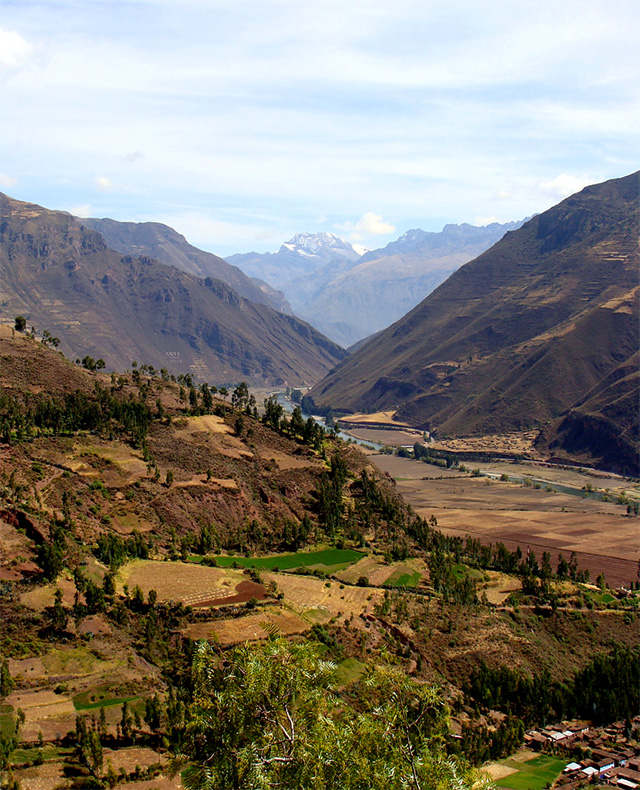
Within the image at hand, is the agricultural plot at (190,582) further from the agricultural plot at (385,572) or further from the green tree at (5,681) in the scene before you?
the green tree at (5,681)

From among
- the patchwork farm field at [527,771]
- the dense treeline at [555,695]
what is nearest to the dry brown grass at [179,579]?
the dense treeline at [555,695]

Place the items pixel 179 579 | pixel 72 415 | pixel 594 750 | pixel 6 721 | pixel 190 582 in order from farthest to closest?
pixel 72 415
pixel 179 579
pixel 190 582
pixel 594 750
pixel 6 721

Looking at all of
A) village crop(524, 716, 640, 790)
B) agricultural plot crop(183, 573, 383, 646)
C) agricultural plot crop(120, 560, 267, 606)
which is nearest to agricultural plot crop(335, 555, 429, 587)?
agricultural plot crop(183, 573, 383, 646)

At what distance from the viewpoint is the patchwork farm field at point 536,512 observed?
112 meters

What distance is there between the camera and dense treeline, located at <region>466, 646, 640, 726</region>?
62094 mm

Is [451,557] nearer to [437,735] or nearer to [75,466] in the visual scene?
[75,466]

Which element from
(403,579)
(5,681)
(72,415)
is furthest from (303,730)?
(72,415)

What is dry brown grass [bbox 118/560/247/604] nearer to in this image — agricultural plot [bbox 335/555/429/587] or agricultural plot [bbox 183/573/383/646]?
agricultural plot [bbox 183/573/383/646]

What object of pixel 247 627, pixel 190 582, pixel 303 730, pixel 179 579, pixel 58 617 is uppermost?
pixel 303 730

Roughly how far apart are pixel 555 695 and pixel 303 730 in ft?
163

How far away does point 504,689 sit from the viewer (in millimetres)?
63281

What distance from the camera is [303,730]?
861 inches

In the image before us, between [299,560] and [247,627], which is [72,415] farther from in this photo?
[247,627]

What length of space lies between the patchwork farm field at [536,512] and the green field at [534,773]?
4692 cm
